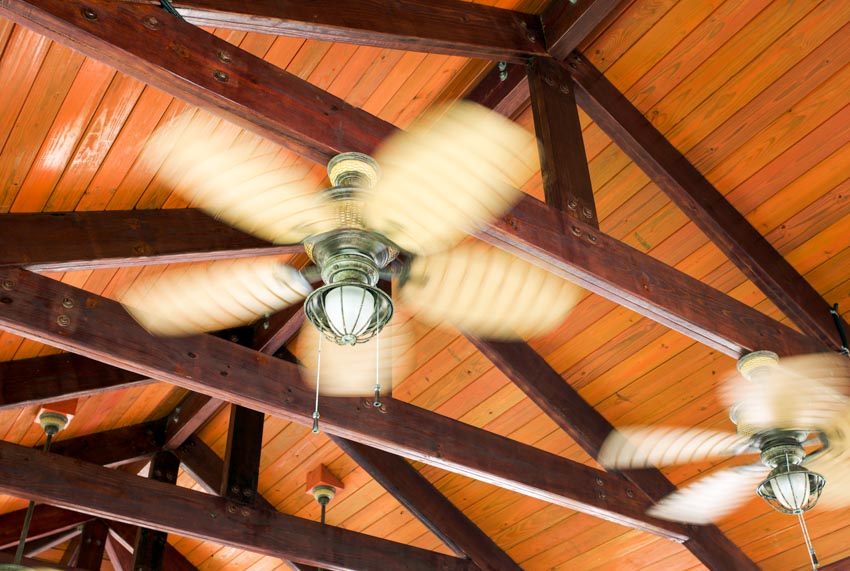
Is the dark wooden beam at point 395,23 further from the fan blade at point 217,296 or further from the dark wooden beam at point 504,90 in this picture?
the fan blade at point 217,296

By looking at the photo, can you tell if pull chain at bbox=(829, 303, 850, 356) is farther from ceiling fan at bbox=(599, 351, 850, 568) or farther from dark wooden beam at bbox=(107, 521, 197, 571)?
dark wooden beam at bbox=(107, 521, 197, 571)

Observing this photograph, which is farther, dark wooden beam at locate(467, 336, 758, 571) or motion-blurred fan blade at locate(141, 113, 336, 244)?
dark wooden beam at locate(467, 336, 758, 571)

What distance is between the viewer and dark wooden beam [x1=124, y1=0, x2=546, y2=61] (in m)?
2.56

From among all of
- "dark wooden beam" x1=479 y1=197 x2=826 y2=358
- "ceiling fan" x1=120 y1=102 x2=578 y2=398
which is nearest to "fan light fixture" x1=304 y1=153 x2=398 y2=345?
"ceiling fan" x1=120 y1=102 x2=578 y2=398

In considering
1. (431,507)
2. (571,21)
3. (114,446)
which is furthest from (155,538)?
(571,21)

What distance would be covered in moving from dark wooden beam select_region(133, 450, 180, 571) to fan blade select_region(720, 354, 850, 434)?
10.1ft

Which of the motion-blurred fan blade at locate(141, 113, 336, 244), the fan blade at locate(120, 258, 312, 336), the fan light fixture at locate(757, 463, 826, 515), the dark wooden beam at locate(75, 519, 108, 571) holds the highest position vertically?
the dark wooden beam at locate(75, 519, 108, 571)

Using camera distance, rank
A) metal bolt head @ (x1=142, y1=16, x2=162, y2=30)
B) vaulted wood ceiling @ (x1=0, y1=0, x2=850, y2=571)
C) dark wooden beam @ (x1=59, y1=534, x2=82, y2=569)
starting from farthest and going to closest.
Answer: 1. dark wooden beam @ (x1=59, y1=534, x2=82, y2=569)
2. vaulted wood ceiling @ (x1=0, y1=0, x2=850, y2=571)
3. metal bolt head @ (x1=142, y1=16, x2=162, y2=30)

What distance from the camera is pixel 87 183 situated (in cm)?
335

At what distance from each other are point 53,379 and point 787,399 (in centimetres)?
312

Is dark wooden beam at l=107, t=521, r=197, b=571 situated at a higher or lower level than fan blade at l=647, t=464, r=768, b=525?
higher

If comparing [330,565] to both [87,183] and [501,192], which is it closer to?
[87,183]

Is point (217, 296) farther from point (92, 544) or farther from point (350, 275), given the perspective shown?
point (92, 544)

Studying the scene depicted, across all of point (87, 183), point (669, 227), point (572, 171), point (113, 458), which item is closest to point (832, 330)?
point (669, 227)
